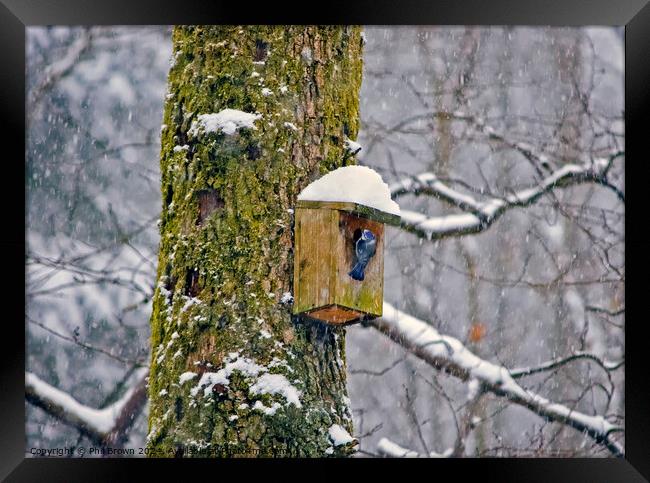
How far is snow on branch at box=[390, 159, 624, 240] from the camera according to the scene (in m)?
5.99

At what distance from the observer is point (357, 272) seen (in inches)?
136

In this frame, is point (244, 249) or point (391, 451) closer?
point (244, 249)

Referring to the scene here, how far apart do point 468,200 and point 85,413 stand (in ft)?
9.08

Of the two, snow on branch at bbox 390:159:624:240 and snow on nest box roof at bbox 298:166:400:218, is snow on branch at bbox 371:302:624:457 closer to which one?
snow on branch at bbox 390:159:624:240

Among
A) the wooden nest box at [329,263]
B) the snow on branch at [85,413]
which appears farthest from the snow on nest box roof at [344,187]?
the snow on branch at [85,413]

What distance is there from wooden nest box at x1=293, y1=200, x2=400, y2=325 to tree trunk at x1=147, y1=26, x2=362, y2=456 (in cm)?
4

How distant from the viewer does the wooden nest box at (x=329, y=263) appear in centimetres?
333

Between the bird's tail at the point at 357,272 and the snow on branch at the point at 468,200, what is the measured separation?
2.45 m

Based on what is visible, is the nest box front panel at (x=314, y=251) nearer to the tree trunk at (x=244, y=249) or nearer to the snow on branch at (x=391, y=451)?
the tree trunk at (x=244, y=249)

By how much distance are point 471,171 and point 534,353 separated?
59.5 inches

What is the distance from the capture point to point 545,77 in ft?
27.0
